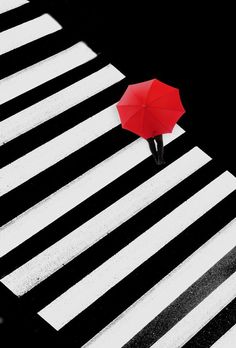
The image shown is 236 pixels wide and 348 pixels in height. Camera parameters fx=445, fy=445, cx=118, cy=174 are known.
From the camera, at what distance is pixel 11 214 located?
507 cm

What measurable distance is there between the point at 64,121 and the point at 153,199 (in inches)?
58.3

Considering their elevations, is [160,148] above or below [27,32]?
below

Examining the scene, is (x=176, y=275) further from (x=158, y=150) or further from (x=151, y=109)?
(x=151, y=109)

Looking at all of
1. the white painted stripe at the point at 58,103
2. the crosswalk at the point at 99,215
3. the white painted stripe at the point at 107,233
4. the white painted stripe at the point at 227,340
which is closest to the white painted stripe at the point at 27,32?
the crosswalk at the point at 99,215

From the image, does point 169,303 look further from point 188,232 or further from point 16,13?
point 16,13

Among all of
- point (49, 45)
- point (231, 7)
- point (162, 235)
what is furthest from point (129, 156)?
point (231, 7)

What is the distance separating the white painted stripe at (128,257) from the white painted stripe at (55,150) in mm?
938

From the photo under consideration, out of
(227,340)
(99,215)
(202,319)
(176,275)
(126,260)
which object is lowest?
(227,340)

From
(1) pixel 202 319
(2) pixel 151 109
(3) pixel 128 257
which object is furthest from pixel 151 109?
(1) pixel 202 319

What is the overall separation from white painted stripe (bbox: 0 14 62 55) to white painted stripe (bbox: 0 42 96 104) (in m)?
0.32

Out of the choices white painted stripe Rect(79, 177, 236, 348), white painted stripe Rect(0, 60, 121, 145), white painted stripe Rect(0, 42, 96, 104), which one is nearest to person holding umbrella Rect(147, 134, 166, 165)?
white painted stripe Rect(79, 177, 236, 348)

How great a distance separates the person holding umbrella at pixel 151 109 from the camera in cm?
460

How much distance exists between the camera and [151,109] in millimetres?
4605

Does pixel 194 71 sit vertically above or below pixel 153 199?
above
